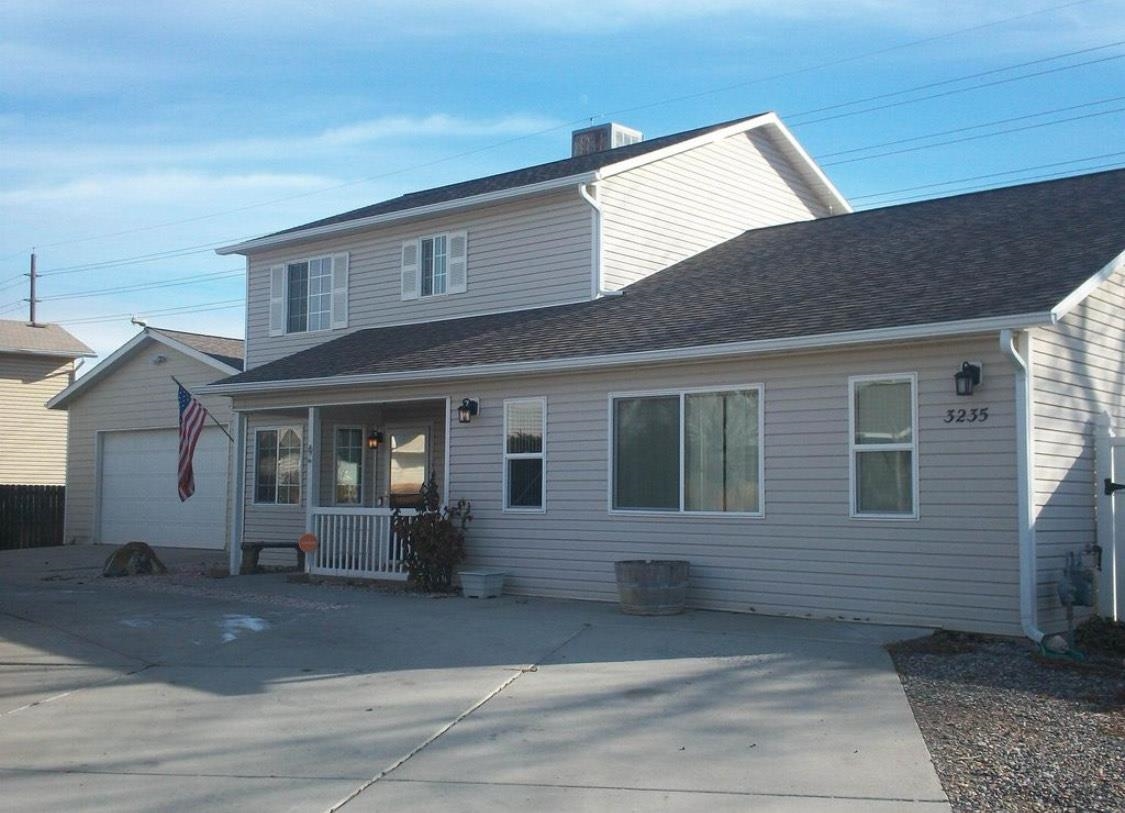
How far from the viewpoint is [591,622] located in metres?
11.4

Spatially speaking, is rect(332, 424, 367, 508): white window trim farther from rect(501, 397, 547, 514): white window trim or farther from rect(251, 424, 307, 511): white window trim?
rect(501, 397, 547, 514): white window trim

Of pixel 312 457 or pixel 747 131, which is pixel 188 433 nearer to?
pixel 312 457

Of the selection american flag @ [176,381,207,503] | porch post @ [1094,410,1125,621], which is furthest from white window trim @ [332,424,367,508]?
porch post @ [1094,410,1125,621]

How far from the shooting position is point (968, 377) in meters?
10.2

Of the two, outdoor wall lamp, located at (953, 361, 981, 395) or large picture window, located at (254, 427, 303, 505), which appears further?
large picture window, located at (254, 427, 303, 505)

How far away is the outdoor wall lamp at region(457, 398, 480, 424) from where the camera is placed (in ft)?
47.2

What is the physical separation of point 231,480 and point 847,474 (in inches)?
507

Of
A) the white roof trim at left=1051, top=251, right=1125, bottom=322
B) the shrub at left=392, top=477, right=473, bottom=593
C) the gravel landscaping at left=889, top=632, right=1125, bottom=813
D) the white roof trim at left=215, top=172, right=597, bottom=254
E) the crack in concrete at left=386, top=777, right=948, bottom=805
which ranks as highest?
the white roof trim at left=215, top=172, right=597, bottom=254

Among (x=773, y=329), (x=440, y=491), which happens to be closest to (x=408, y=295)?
(x=440, y=491)

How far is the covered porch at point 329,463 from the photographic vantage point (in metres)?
16.9

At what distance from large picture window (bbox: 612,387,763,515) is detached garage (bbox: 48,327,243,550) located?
10076 mm

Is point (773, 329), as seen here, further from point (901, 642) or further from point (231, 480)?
point (231, 480)

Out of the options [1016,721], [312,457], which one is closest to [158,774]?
[1016,721]

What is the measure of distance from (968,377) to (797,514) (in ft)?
7.41
